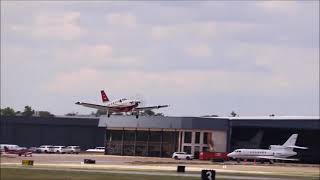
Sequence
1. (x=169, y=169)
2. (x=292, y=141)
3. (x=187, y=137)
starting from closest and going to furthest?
(x=169, y=169) < (x=292, y=141) < (x=187, y=137)

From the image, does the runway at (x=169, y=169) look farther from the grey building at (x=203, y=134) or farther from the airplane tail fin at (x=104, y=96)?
the grey building at (x=203, y=134)

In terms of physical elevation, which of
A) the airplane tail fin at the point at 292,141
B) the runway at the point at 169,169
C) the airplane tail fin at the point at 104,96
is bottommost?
the runway at the point at 169,169

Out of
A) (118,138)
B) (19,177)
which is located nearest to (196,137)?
(118,138)

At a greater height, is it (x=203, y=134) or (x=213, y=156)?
(x=203, y=134)

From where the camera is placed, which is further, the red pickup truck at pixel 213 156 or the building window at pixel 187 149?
the building window at pixel 187 149

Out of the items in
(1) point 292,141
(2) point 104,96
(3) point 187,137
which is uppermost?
(2) point 104,96

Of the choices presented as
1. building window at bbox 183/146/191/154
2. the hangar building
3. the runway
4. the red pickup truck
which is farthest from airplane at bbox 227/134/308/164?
the runway

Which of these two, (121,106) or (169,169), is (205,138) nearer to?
(121,106)

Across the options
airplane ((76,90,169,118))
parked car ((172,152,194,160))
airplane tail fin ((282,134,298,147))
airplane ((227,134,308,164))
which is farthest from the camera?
airplane tail fin ((282,134,298,147))

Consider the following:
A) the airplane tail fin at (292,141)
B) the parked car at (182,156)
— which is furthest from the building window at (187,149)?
the airplane tail fin at (292,141)

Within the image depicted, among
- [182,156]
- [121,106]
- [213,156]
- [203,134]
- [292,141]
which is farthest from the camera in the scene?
[203,134]

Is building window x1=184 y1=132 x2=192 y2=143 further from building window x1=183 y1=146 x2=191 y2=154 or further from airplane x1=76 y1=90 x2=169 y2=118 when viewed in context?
airplane x1=76 y1=90 x2=169 y2=118

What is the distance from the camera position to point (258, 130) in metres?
172

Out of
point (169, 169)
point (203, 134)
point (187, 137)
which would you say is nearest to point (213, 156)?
point (203, 134)
